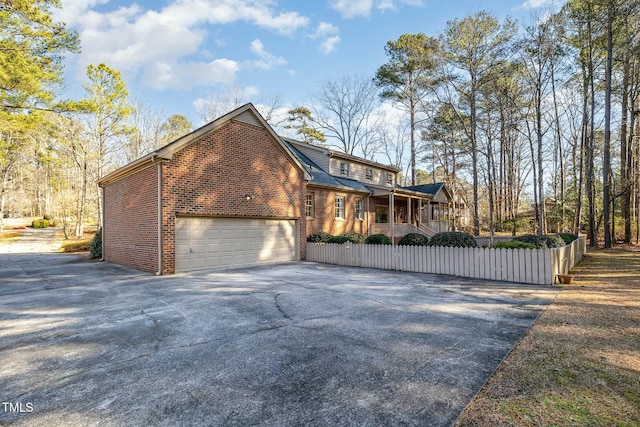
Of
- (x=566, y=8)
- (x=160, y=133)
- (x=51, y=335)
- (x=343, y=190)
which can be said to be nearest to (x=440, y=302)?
(x=51, y=335)

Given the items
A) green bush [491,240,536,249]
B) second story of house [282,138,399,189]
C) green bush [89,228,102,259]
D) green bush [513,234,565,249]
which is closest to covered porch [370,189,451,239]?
second story of house [282,138,399,189]

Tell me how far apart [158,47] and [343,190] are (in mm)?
15486

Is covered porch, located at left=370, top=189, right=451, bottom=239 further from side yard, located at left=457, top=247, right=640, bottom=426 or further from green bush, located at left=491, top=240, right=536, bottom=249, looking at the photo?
side yard, located at left=457, top=247, right=640, bottom=426

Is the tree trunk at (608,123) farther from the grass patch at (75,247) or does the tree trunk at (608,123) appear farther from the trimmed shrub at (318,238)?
the grass patch at (75,247)

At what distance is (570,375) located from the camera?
11.2 ft

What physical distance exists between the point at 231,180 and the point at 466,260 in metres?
8.99

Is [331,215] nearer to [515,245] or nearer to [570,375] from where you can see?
[515,245]

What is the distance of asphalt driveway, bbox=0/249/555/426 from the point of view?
111 inches

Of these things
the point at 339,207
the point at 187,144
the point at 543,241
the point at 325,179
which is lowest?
the point at 543,241

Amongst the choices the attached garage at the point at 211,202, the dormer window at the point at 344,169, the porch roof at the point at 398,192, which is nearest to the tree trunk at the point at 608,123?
the porch roof at the point at 398,192

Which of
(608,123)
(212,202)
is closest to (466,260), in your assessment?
(212,202)

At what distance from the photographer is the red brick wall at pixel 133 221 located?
35.7 ft

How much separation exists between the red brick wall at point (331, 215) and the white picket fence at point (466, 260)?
Answer: 12.9ft

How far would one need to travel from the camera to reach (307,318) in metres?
5.64
